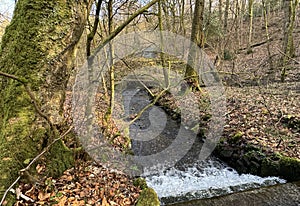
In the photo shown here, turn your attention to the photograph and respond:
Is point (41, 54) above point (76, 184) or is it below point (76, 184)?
above

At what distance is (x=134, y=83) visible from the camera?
18219 millimetres

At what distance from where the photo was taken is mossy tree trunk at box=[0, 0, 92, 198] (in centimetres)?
267

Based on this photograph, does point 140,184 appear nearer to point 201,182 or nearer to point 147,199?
point 147,199

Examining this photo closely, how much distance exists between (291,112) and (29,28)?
7667 millimetres

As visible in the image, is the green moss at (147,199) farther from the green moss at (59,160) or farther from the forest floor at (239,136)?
the green moss at (59,160)

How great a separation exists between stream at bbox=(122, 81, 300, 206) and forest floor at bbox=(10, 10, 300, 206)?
102 centimetres

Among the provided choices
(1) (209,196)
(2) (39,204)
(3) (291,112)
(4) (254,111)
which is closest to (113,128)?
(1) (209,196)

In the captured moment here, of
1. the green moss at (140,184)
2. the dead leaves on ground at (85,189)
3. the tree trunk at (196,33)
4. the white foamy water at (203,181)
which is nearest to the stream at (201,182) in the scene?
the white foamy water at (203,181)

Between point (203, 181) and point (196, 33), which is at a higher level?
point (196, 33)

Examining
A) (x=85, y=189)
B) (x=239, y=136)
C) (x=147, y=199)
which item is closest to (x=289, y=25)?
(x=239, y=136)

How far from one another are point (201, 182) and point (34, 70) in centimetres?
444

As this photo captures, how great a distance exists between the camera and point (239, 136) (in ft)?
21.9

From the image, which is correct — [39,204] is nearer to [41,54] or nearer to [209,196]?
[41,54]

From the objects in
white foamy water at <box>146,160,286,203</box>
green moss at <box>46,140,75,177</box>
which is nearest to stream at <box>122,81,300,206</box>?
white foamy water at <box>146,160,286,203</box>
